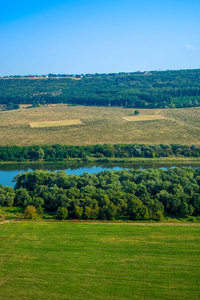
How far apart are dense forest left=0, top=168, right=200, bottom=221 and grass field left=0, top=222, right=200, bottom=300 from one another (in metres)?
2.23

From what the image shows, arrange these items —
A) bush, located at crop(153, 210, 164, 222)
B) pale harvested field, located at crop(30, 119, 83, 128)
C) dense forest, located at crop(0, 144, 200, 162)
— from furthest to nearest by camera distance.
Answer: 1. pale harvested field, located at crop(30, 119, 83, 128)
2. dense forest, located at crop(0, 144, 200, 162)
3. bush, located at crop(153, 210, 164, 222)

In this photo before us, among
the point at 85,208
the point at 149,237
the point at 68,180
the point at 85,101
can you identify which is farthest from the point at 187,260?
the point at 85,101

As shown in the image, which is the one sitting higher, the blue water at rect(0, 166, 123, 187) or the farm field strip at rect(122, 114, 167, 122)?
the farm field strip at rect(122, 114, 167, 122)

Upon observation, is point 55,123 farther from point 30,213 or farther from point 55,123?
point 30,213

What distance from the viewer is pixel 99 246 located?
93.1 feet

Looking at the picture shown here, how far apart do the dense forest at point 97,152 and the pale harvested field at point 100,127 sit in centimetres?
579

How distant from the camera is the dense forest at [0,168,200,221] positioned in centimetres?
3391

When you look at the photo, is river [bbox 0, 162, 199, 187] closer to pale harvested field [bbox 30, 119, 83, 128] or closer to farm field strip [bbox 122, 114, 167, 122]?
pale harvested field [bbox 30, 119, 83, 128]

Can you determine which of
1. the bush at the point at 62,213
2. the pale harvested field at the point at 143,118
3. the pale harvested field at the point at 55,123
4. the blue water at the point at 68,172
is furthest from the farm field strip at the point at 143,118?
the bush at the point at 62,213

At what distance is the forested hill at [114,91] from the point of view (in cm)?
11162

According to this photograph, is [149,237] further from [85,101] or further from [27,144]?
[85,101]

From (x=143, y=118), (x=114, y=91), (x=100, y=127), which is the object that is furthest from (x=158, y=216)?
(x=114, y=91)

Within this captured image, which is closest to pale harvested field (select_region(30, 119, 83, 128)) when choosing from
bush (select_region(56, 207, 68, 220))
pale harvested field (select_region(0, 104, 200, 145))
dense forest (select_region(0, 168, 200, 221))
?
pale harvested field (select_region(0, 104, 200, 145))

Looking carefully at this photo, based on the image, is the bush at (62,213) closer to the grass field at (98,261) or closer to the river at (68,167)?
the grass field at (98,261)
